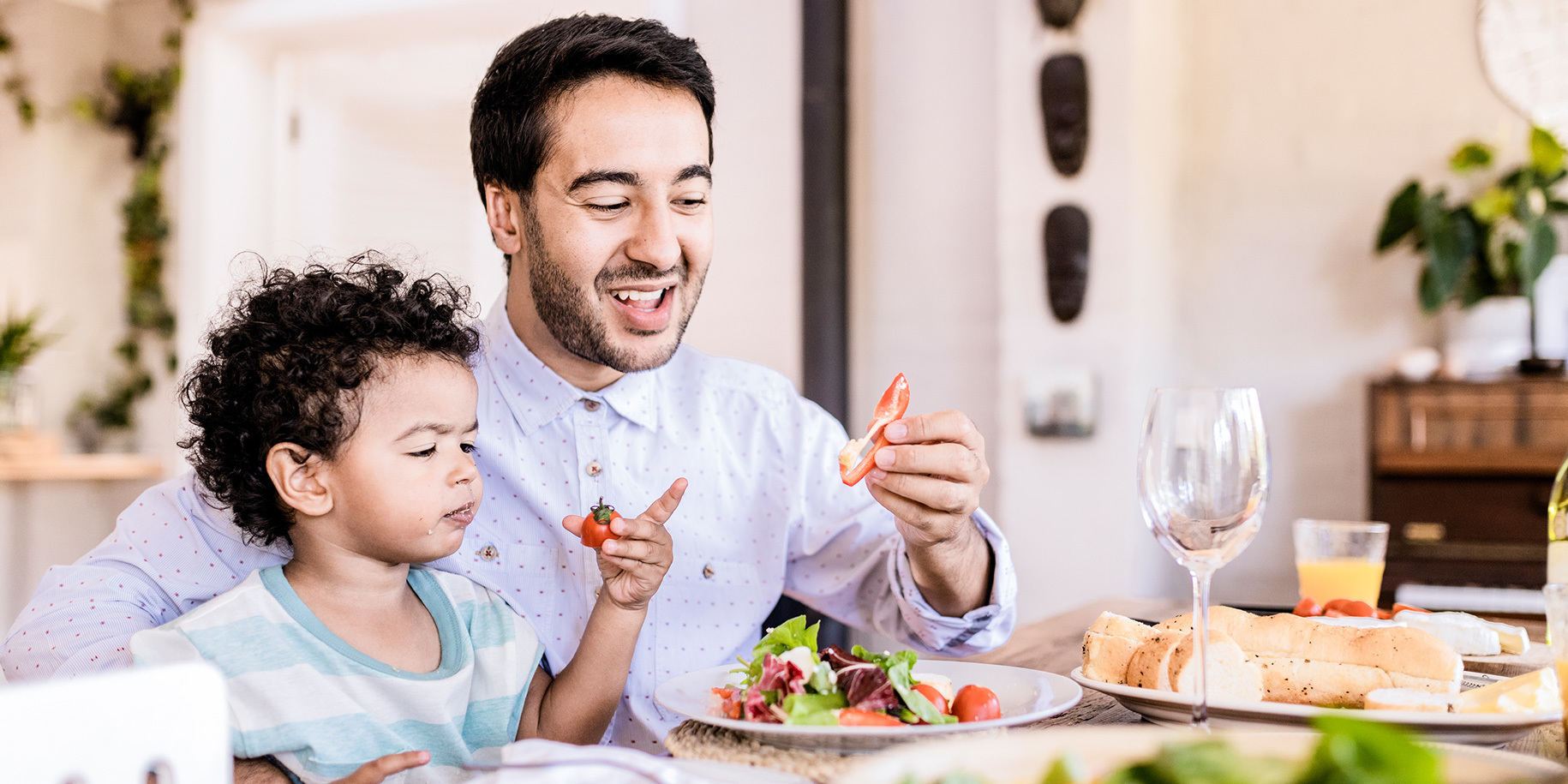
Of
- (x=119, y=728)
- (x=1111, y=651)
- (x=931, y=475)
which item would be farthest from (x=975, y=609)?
(x=119, y=728)

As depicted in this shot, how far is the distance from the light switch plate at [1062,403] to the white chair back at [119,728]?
2.82 meters

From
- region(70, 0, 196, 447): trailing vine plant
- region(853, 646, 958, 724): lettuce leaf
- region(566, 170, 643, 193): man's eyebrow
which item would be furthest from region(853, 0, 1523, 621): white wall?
region(70, 0, 196, 447): trailing vine plant

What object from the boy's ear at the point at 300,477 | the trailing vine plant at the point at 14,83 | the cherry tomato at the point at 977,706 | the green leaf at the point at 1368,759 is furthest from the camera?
the trailing vine plant at the point at 14,83

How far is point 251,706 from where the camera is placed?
108 cm

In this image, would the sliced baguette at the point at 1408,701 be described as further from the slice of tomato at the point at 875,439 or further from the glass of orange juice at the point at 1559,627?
the slice of tomato at the point at 875,439

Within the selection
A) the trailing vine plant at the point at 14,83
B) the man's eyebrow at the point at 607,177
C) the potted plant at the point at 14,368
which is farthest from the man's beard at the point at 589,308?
the trailing vine plant at the point at 14,83

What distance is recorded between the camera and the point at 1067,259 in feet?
10.6

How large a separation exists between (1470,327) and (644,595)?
2889 millimetres

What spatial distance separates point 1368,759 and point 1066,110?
2.97 meters

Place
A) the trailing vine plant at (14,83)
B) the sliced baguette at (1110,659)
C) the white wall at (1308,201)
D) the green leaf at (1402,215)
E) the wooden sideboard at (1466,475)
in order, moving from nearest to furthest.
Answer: the sliced baguette at (1110,659) → the wooden sideboard at (1466,475) → the green leaf at (1402,215) → the white wall at (1308,201) → the trailing vine plant at (14,83)

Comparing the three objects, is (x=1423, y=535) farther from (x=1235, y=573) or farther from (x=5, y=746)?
(x=5, y=746)

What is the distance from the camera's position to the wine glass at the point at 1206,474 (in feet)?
2.74

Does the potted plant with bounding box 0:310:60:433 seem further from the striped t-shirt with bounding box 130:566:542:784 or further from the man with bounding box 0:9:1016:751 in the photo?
the striped t-shirt with bounding box 130:566:542:784

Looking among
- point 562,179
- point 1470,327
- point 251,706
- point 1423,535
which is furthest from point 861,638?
point 251,706
